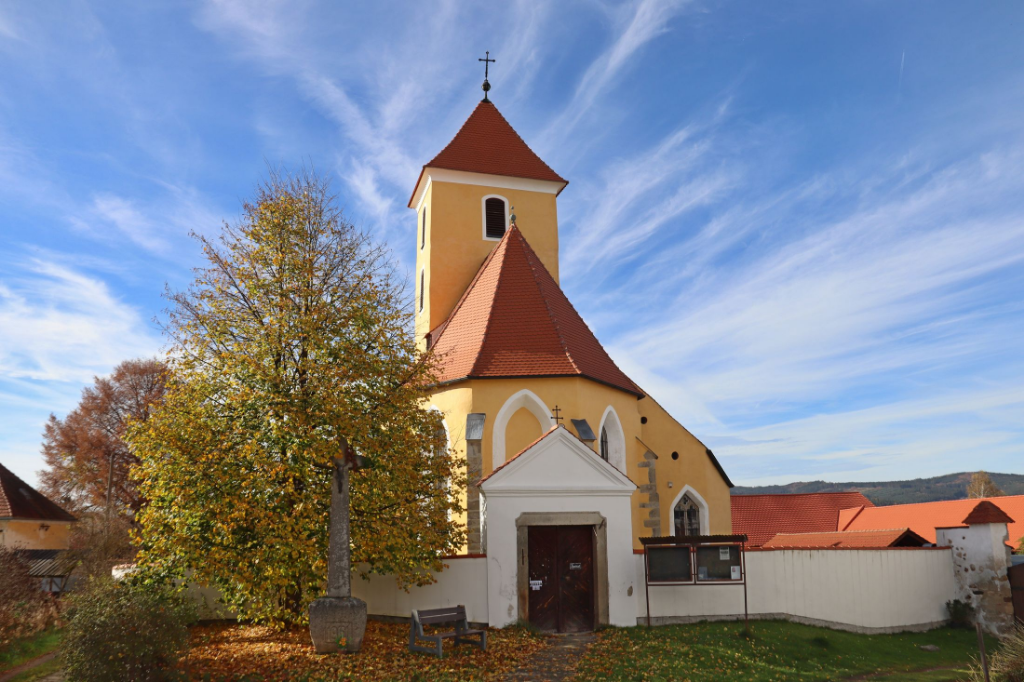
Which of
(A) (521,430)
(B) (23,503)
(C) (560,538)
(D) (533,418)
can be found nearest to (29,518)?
(B) (23,503)

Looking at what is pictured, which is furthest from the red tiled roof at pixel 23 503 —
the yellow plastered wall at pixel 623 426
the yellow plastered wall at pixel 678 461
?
the yellow plastered wall at pixel 678 461

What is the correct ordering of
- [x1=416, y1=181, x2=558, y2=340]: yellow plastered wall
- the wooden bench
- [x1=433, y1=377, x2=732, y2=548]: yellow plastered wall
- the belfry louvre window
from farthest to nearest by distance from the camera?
1. the belfry louvre window
2. [x1=416, y1=181, x2=558, y2=340]: yellow plastered wall
3. [x1=433, y1=377, x2=732, y2=548]: yellow plastered wall
4. the wooden bench

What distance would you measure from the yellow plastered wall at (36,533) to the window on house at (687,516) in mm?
21459

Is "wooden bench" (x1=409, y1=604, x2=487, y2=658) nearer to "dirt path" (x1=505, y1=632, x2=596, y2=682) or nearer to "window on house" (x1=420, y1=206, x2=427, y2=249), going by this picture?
"dirt path" (x1=505, y1=632, x2=596, y2=682)

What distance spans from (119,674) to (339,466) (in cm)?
434

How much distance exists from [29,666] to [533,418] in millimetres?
10787

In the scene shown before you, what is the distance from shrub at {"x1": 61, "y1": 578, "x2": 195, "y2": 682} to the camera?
376 inches

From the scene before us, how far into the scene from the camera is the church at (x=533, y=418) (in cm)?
1447

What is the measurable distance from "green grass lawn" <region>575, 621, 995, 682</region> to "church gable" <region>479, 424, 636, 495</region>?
109 inches

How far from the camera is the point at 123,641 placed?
9.70 meters

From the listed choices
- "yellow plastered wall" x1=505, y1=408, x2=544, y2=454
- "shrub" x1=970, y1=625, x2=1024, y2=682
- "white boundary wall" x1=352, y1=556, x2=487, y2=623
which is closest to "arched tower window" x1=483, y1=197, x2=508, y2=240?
"yellow plastered wall" x1=505, y1=408, x2=544, y2=454

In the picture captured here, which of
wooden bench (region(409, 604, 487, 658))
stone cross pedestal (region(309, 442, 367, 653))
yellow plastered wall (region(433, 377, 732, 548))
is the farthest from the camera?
yellow plastered wall (region(433, 377, 732, 548))

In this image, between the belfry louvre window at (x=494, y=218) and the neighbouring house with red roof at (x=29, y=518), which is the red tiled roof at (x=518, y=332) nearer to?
the belfry louvre window at (x=494, y=218)

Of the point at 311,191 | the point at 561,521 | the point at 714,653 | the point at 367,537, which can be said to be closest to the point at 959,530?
the point at 714,653
